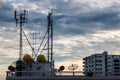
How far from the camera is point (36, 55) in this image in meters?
66.8

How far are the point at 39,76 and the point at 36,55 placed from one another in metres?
7.85

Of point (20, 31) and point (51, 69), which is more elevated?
point (20, 31)

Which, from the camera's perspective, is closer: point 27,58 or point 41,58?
point 41,58

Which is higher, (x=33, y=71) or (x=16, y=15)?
(x=16, y=15)

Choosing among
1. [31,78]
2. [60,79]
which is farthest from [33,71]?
[60,79]

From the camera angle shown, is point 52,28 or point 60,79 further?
point 52,28

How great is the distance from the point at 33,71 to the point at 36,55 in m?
7.11

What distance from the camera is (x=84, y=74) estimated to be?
195 ft

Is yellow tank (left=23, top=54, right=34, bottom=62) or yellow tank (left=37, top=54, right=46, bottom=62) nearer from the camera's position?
yellow tank (left=37, top=54, right=46, bottom=62)

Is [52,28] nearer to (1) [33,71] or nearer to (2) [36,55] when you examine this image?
(2) [36,55]

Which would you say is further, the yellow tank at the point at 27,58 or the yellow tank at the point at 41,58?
the yellow tank at the point at 27,58

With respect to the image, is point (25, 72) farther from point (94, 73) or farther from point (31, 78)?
point (94, 73)

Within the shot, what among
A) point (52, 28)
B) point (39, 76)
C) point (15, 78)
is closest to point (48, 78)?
point (39, 76)

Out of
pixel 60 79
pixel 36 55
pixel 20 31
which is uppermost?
pixel 20 31
